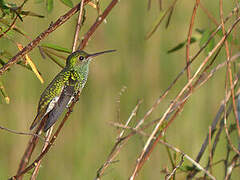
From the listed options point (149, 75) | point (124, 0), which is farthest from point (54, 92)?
point (124, 0)

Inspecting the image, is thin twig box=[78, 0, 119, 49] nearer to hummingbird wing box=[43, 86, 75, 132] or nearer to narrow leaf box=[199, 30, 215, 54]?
hummingbird wing box=[43, 86, 75, 132]

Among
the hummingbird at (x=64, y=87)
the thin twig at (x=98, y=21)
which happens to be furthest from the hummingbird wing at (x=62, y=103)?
the thin twig at (x=98, y=21)

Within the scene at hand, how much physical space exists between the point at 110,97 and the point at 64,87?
5.63 feet

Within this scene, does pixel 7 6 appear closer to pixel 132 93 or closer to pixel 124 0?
pixel 132 93

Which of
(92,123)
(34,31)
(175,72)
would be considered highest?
(34,31)

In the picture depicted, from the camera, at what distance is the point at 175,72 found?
4816 millimetres

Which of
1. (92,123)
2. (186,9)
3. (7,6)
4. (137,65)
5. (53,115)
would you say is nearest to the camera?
(7,6)

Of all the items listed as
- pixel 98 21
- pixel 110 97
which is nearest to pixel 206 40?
pixel 98 21

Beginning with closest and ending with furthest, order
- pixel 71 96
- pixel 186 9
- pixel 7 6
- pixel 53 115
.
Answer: pixel 7 6 < pixel 53 115 < pixel 71 96 < pixel 186 9

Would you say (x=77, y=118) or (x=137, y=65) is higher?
(x=137, y=65)

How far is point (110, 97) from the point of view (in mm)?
4562

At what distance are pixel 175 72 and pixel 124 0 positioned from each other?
30.8 inches

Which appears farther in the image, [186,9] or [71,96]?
[186,9]

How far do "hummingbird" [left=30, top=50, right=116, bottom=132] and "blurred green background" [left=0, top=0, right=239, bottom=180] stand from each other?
130cm
